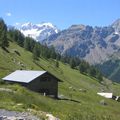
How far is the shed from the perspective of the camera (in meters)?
87.8

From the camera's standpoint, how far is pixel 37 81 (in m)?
88.9

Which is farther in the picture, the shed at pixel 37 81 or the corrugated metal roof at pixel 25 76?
the corrugated metal roof at pixel 25 76

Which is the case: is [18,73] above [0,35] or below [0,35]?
below

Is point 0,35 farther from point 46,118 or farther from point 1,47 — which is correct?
point 46,118

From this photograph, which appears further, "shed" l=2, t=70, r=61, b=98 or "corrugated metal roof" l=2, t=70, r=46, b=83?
"corrugated metal roof" l=2, t=70, r=46, b=83

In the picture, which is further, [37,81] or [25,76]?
[25,76]

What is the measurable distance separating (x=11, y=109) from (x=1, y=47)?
147 metres

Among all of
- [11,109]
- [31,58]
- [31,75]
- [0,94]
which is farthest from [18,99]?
[31,58]

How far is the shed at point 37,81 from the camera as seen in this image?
288ft

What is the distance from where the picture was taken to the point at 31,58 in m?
195

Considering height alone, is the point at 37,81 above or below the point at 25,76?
below

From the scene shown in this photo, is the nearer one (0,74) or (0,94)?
(0,94)

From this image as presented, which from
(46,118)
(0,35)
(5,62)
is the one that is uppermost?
(0,35)

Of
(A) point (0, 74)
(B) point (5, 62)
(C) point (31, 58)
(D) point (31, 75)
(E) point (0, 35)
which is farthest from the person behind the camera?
(C) point (31, 58)
